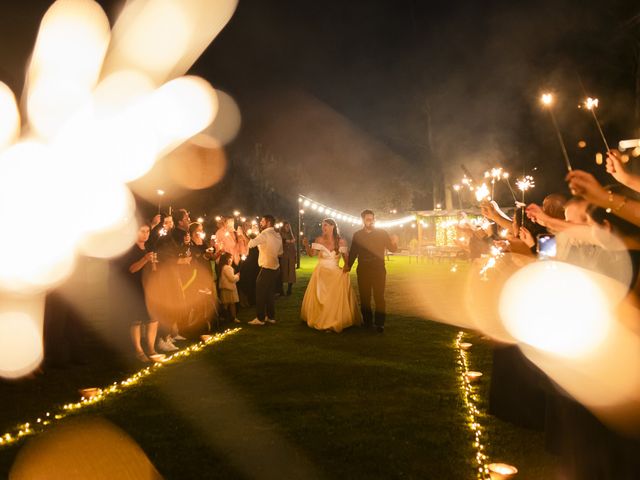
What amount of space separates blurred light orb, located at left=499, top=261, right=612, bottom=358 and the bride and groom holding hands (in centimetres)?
521

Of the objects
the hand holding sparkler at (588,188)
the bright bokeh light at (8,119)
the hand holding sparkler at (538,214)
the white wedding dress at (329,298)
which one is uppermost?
the bright bokeh light at (8,119)

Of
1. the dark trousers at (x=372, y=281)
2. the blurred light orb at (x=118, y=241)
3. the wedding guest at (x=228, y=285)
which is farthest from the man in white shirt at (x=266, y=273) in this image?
the blurred light orb at (x=118, y=241)

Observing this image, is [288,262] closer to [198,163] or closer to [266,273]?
[266,273]

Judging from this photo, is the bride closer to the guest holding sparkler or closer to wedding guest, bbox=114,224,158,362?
wedding guest, bbox=114,224,158,362

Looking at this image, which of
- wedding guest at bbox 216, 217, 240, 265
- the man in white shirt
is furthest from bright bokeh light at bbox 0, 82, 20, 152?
the man in white shirt

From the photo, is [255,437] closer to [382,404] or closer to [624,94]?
[382,404]

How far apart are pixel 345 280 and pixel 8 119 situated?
16.6 meters

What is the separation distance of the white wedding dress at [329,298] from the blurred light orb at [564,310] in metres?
5.37

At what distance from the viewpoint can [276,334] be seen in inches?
340

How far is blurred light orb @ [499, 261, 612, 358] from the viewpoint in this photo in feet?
9.00

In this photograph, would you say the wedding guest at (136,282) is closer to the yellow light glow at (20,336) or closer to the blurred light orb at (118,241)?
the blurred light orb at (118,241)

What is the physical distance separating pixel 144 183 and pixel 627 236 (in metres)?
39.3

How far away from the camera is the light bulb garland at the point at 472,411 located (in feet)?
11.9

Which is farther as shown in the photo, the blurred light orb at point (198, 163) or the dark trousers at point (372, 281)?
the blurred light orb at point (198, 163)
